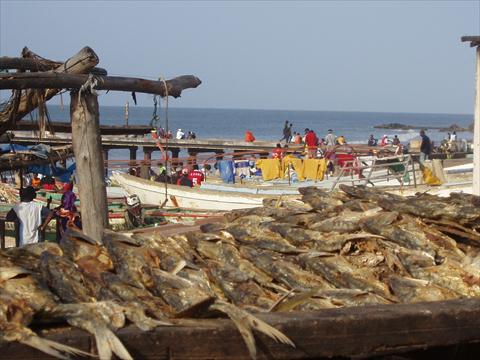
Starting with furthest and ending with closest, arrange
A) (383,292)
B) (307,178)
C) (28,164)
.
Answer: (307,178)
(28,164)
(383,292)

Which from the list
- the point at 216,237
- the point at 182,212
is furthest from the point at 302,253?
the point at 182,212

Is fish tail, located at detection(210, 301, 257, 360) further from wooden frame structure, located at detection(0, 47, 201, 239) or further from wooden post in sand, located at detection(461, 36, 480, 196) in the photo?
wooden post in sand, located at detection(461, 36, 480, 196)

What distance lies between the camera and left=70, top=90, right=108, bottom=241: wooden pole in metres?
7.62

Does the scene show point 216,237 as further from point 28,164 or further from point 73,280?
point 28,164

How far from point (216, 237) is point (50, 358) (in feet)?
7.75

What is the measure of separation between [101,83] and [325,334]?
172 inches

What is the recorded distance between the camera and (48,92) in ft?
26.4

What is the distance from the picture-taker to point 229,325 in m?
4.07

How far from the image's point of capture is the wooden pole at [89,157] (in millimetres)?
7617

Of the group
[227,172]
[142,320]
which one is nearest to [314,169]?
[227,172]

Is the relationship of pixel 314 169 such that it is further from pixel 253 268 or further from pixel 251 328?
pixel 251 328

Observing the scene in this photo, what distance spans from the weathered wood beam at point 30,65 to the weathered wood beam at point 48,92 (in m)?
0.11

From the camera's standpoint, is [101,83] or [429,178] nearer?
[101,83]

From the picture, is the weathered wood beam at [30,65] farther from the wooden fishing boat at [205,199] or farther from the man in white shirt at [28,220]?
the wooden fishing boat at [205,199]
